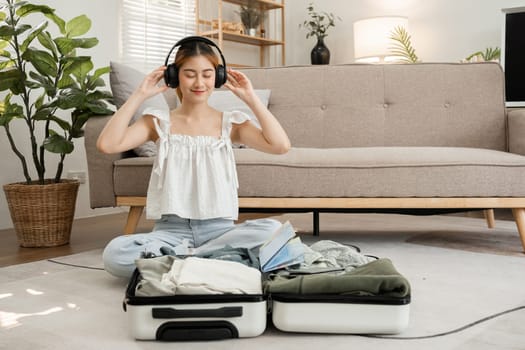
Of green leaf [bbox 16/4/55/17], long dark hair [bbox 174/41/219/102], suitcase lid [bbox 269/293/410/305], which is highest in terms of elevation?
green leaf [bbox 16/4/55/17]

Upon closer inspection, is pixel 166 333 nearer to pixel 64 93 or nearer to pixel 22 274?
pixel 22 274

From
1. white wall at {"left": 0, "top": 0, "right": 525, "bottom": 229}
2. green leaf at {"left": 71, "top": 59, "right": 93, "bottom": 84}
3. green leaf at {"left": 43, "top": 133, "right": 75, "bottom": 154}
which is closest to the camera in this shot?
green leaf at {"left": 43, "top": 133, "right": 75, "bottom": 154}

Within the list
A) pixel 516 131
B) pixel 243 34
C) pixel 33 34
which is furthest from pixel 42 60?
pixel 243 34

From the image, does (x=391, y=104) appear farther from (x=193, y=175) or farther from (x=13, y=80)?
(x=13, y=80)

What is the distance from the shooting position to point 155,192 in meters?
1.65

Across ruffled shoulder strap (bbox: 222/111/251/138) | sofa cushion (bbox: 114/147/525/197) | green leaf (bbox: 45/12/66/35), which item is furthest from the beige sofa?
green leaf (bbox: 45/12/66/35)

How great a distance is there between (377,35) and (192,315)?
3.27 metres

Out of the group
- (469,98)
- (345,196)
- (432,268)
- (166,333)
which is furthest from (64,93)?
(469,98)

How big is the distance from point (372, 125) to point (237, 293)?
159 centimetres

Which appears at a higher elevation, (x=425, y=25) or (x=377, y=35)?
(x=425, y=25)

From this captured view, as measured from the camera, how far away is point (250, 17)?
4.37 metres

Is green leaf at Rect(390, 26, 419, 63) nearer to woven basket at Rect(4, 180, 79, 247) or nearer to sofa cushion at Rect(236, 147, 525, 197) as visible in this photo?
sofa cushion at Rect(236, 147, 525, 197)

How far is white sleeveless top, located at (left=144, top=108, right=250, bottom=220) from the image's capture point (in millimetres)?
1571

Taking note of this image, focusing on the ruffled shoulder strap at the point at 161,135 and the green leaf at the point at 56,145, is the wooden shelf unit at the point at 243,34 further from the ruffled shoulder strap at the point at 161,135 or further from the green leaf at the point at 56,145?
the ruffled shoulder strap at the point at 161,135
